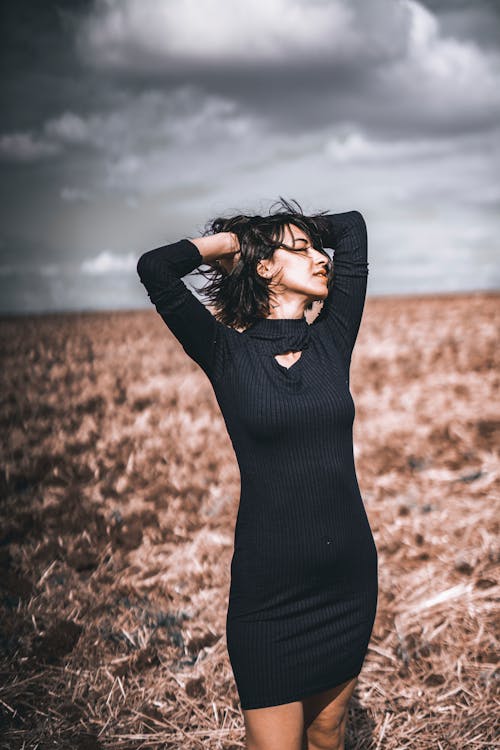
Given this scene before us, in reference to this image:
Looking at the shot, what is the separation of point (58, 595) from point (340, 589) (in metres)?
3.80

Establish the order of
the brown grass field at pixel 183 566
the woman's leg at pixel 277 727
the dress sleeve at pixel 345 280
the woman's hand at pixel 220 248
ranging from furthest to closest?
the brown grass field at pixel 183 566 → the dress sleeve at pixel 345 280 → the woman's hand at pixel 220 248 → the woman's leg at pixel 277 727

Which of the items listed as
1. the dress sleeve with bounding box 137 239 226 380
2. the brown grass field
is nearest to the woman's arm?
the dress sleeve with bounding box 137 239 226 380

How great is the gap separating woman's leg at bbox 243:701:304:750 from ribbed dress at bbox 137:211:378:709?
0.12 ft

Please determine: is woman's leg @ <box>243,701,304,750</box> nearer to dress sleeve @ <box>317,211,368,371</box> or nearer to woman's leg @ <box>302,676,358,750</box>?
woman's leg @ <box>302,676,358,750</box>

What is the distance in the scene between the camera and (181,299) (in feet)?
6.94

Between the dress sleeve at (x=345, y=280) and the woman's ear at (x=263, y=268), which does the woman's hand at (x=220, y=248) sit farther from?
the dress sleeve at (x=345, y=280)

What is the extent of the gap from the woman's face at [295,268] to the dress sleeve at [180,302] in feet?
1.07

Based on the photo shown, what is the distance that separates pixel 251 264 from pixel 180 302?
38cm

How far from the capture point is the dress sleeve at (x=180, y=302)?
212 cm

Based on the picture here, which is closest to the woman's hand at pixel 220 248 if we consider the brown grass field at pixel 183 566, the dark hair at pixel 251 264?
the dark hair at pixel 251 264

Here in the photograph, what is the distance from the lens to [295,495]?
2.06m

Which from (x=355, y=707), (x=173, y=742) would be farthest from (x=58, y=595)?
(x=355, y=707)

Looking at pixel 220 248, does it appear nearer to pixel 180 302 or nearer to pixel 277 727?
pixel 180 302

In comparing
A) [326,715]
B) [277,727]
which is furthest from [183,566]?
[277,727]
